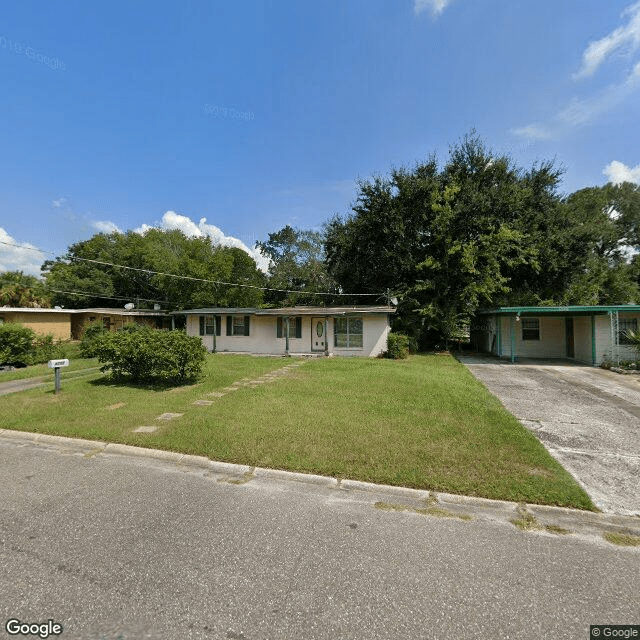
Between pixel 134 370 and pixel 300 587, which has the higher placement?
pixel 134 370

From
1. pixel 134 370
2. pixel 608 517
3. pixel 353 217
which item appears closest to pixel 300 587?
pixel 608 517

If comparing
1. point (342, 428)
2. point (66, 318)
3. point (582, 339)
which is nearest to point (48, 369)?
point (66, 318)

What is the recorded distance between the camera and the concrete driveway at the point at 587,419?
13.0 feet

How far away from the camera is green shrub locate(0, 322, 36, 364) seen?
517 inches

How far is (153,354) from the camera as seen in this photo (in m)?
8.80

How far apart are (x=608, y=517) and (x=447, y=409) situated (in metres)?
3.59

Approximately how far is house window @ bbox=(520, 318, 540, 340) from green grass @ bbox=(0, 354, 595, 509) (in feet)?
32.7

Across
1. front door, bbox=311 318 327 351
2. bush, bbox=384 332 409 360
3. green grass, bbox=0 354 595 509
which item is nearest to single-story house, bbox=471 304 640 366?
bush, bbox=384 332 409 360

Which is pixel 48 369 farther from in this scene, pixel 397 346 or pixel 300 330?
pixel 397 346

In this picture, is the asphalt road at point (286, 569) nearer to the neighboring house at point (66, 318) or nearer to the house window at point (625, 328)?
the house window at point (625, 328)

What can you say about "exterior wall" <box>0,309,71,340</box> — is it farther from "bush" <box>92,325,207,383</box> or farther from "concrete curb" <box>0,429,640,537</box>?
"concrete curb" <box>0,429,640,537</box>

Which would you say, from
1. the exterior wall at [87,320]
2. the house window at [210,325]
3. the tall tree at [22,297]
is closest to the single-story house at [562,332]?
the house window at [210,325]

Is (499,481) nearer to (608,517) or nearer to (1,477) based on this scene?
(608,517)

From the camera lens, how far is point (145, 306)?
109 feet
